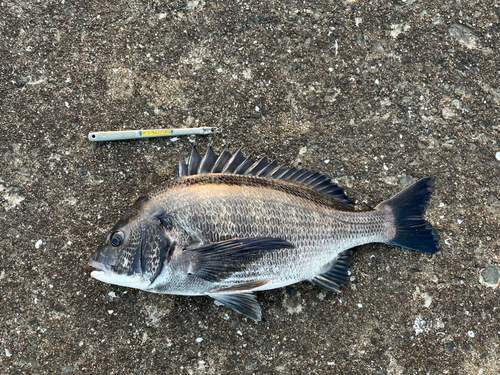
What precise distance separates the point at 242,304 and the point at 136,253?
0.78 m

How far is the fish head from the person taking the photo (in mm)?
2203

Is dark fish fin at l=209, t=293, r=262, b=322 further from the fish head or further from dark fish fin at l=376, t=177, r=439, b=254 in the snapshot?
dark fish fin at l=376, t=177, r=439, b=254

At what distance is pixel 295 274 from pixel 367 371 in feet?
3.29

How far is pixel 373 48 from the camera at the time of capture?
9.36 feet

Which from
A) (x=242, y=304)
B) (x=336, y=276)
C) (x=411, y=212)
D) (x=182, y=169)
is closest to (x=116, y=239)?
(x=182, y=169)

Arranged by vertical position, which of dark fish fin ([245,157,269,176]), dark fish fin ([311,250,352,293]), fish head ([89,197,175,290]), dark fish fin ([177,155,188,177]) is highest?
dark fish fin ([245,157,269,176])

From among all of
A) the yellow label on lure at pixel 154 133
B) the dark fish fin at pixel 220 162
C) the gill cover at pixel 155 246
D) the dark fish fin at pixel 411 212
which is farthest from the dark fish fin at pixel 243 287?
the yellow label on lure at pixel 154 133

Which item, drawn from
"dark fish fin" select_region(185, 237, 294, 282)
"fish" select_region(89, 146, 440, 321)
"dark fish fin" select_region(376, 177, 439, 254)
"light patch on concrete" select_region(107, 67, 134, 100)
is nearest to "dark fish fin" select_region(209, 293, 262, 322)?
"fish" select_region(89, 146, 440, 321)

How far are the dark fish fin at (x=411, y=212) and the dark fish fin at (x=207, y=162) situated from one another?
123 cm

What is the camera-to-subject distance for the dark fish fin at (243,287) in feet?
7.47

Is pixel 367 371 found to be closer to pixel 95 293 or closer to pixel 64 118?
pixel 95 293

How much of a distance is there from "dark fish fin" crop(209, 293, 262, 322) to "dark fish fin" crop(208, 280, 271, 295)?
0.31ft

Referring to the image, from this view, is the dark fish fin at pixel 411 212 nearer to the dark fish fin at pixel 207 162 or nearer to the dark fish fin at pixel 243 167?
the dark fish fin at pixel 243 167

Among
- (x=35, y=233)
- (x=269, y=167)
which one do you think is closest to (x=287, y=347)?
(x=269, y=167)
